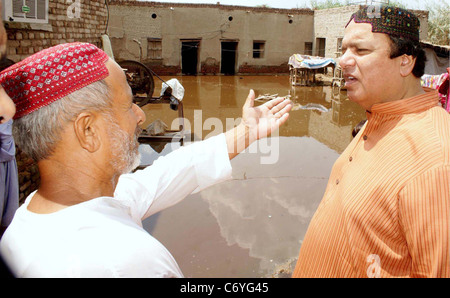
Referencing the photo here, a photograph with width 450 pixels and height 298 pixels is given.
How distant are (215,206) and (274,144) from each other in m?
3.43

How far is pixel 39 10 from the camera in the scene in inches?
213

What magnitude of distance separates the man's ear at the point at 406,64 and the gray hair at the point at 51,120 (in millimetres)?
1405

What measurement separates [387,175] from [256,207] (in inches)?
137

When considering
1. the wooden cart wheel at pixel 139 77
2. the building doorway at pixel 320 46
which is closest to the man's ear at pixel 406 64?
the wooden cart wheel at pixel 139 77

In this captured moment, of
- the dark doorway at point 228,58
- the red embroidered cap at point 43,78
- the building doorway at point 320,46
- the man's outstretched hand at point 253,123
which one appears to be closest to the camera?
the red embroidered cap at point 43,78

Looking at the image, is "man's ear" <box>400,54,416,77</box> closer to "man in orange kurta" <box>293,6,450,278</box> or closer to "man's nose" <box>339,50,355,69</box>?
"man in orange kurta" <box>293,6,450,278</box>

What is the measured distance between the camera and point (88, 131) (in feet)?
3.65

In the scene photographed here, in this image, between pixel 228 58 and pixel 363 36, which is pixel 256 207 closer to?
pixel 363 36

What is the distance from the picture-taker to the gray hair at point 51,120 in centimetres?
104

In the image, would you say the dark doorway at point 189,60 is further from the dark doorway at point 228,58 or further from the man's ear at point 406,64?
the man's ear at point 406,64

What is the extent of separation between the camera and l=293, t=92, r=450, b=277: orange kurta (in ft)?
3.96

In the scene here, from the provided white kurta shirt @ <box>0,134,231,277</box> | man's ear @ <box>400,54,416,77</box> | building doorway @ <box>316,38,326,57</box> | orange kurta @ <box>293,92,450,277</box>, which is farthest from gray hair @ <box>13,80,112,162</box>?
building doorway @ <box>316,38,326,57</box>

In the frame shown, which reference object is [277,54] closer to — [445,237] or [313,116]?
[313,116]

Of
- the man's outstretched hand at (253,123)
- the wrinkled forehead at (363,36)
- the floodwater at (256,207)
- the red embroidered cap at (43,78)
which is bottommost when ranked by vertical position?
the floodwater at (256,207)
